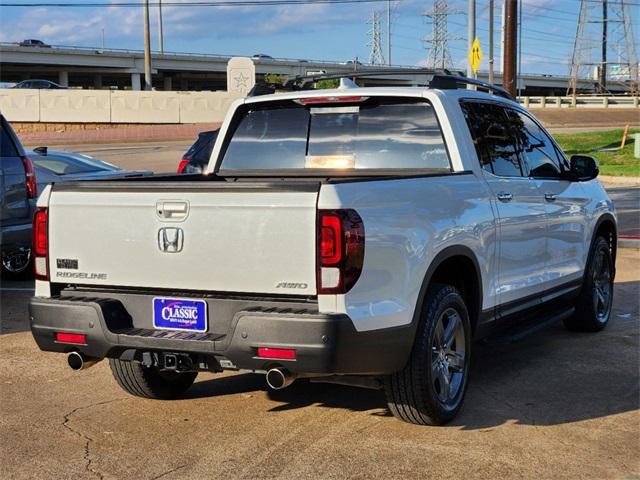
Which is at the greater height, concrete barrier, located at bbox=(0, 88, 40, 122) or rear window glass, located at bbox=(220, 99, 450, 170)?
concrete barrier, located at bbox=(0, 88, 40, 122)

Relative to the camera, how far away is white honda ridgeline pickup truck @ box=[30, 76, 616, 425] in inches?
176

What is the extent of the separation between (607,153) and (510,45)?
8.31 metres

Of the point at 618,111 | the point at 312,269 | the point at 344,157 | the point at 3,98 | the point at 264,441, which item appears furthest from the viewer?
the point at 618,111

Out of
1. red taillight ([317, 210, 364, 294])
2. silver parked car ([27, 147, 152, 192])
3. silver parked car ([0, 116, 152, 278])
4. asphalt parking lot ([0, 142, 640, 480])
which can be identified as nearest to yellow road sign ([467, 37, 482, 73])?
silver parked car ([27, 147, 152, 192])

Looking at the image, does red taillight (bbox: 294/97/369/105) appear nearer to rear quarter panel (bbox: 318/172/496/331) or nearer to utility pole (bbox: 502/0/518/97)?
rear quarter panel (bbox: 318/172/496/331)

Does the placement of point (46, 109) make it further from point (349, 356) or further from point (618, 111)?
point (349, 356)

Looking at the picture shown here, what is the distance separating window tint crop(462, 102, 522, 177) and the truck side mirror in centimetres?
85

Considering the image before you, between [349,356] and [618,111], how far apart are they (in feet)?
238

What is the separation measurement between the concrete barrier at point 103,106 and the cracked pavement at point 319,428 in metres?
47.6

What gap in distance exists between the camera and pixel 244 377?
649 cm

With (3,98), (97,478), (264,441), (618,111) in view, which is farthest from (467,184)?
(618,111)

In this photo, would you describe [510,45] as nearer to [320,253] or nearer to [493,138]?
[493,138]

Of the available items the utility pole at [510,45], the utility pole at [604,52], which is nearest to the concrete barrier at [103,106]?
the utility pole at [510,45]

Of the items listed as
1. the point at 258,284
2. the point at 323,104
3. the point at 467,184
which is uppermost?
the point at 323,104
